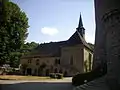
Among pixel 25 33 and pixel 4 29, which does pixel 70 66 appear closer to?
pixel 25 33

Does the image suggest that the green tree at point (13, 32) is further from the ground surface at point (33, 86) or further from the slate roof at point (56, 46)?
the slate roof at point (56, 46)

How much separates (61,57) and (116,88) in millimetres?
36704

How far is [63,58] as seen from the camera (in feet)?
164

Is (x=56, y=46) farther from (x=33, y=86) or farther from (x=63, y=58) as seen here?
(x=33, y=86)

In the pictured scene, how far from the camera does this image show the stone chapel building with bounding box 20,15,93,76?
47375mm

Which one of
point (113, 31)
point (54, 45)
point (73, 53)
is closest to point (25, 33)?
point (73, 53)

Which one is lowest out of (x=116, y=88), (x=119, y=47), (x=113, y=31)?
(x=116, y=88)

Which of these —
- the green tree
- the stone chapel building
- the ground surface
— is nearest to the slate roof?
the stone chapel building

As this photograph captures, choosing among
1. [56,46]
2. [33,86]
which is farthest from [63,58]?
[33,86]

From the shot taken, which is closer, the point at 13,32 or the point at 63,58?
the point at 13,32

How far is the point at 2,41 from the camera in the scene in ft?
105

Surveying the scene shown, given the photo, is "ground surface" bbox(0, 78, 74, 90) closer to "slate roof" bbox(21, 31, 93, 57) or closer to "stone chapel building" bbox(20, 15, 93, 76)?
"stone chapel building" bbox(20, 15, 93, 76)

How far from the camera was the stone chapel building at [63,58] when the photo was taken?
47.4 metres

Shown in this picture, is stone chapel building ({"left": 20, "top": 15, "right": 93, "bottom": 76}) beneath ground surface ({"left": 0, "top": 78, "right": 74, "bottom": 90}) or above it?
above
